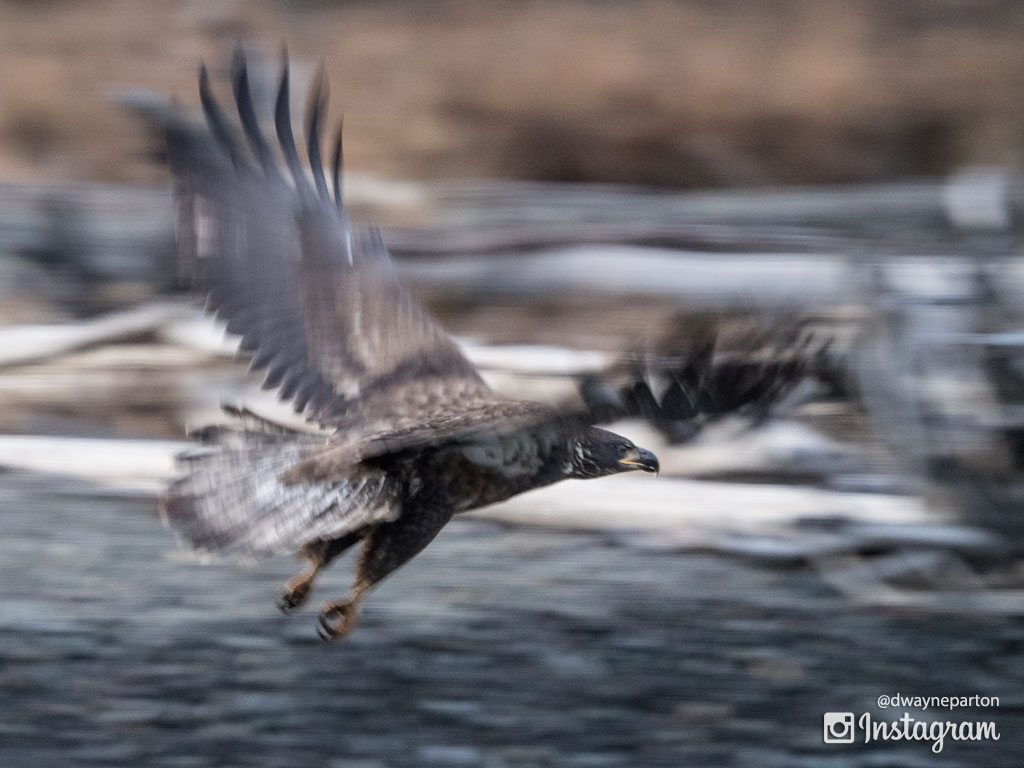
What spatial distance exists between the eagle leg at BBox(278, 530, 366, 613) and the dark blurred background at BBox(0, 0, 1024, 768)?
2.15 ft

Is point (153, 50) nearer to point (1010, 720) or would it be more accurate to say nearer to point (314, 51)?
point (314, 51)

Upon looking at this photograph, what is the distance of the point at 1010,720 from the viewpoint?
4867 mm

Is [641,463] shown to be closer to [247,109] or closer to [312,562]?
[312,562]

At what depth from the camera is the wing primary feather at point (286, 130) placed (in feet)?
14.0

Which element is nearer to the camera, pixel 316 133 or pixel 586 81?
pixel 316 133

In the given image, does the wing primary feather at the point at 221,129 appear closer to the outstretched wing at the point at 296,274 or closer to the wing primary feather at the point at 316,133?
the outstretched wing at the point at 296,274

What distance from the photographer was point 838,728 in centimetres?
479

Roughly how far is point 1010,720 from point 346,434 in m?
2.35

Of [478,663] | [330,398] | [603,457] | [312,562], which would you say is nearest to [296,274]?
[330,398]

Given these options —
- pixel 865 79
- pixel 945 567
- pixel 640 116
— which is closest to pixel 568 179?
pixel 640 116

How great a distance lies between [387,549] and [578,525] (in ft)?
8.17

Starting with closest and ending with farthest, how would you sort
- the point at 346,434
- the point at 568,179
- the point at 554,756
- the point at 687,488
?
1. the point at 346,434
2. the point at 554,756
3. the point at 687,488
4. the point at 568,179

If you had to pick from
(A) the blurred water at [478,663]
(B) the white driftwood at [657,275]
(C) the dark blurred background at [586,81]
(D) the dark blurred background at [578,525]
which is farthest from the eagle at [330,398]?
(C) the dark blurred background at [586,81]

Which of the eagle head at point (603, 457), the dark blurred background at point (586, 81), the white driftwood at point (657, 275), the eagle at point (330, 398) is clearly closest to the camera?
the eagle at point (330, 398)
